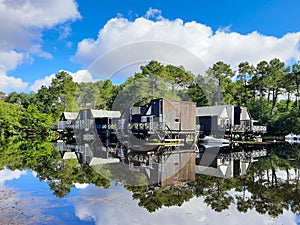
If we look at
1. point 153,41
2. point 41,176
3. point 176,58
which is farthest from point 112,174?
point 176,58

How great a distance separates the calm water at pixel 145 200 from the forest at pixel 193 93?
27827 millimetres

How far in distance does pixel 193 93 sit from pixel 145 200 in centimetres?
4416

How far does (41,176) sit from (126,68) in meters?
16.1

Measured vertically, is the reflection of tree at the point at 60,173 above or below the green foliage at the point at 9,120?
below

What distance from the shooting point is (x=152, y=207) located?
8258 millimetres

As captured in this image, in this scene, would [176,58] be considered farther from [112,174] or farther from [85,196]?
[85,196]

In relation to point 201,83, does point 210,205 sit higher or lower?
lower

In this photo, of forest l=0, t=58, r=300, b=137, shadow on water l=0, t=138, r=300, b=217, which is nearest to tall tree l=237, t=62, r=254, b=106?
forest l=0, t=58, r=300, b=137

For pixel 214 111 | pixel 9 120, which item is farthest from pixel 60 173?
pixel 9 120

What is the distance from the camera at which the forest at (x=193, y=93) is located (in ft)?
144

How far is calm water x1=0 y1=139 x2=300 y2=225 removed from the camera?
7324 millimetres

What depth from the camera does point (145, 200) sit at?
8969mm

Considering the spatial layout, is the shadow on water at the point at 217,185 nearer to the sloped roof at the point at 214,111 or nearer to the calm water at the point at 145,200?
the calm water at the point at 145,200

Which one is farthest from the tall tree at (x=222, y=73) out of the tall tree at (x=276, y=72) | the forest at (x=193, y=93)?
the tall tree at (x=276, y=72)
